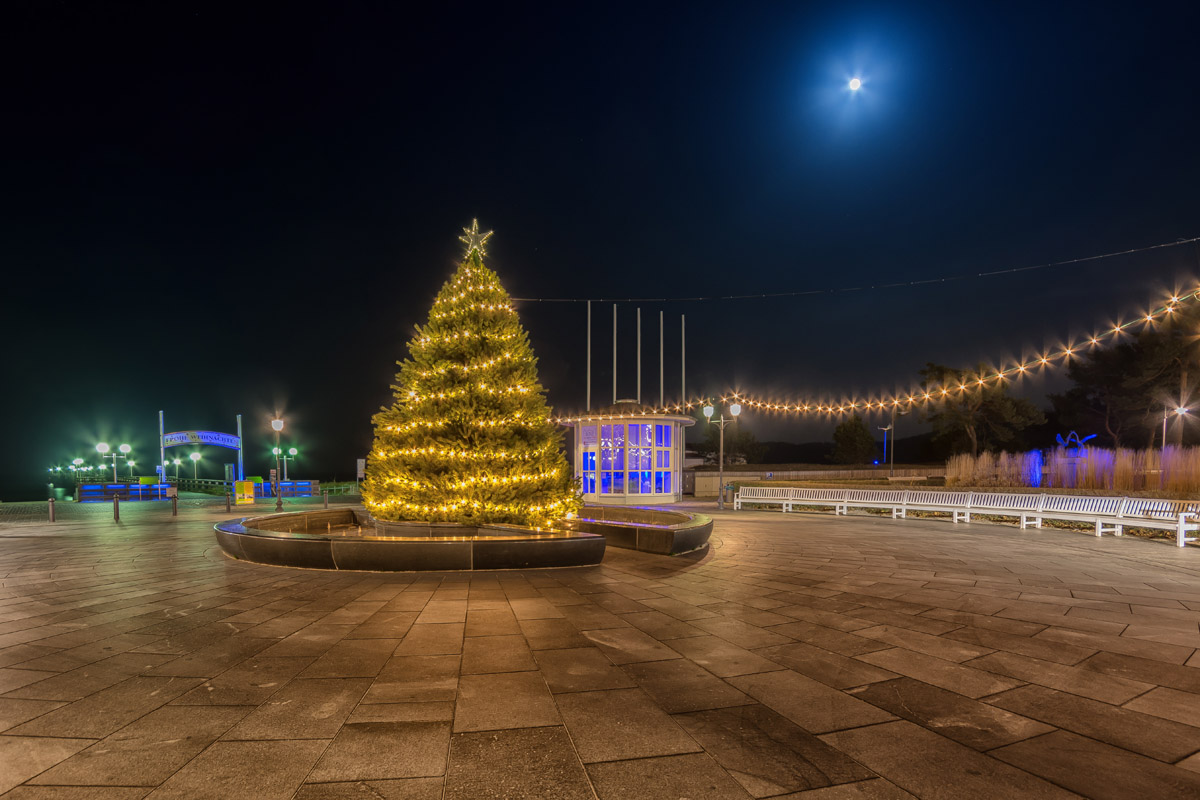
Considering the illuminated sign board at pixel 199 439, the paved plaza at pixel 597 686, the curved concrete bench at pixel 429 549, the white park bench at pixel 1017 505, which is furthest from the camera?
the illuminated sign board at pixel 199 439

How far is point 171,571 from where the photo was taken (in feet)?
26.5

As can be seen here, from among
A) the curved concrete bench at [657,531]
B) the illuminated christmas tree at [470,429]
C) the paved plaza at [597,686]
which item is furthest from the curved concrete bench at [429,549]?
the curved concrete bench at [657,531]

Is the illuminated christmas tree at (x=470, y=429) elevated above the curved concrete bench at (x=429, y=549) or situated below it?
above

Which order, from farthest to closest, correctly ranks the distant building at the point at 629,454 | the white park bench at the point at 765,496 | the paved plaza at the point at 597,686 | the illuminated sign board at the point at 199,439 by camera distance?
1. the illuminated sign board at the point at 199,439
2. the distant building at the point at 629,454
3. the white park bench at the point at 765,496
4. the paved plaza at the point at 597,686

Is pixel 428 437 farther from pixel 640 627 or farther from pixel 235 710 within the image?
pixel 235 710

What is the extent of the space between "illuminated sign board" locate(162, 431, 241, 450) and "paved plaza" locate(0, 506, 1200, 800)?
3341 centimetres

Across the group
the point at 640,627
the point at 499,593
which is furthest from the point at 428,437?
the point at 640,627

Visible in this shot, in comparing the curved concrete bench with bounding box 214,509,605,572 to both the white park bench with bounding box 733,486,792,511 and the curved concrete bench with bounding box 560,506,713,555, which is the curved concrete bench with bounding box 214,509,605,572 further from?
the white park bench with bounding box 733,486,792,511

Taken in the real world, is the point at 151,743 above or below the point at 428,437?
below

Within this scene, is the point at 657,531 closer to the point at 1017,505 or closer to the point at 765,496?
the point at 1017,505

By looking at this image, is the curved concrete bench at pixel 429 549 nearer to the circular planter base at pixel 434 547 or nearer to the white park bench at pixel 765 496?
the circular planter base at pixel 434 547

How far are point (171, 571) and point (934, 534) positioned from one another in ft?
46.0

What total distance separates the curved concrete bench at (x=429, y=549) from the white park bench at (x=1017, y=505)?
36.7 feet

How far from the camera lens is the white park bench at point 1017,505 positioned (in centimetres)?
1156
